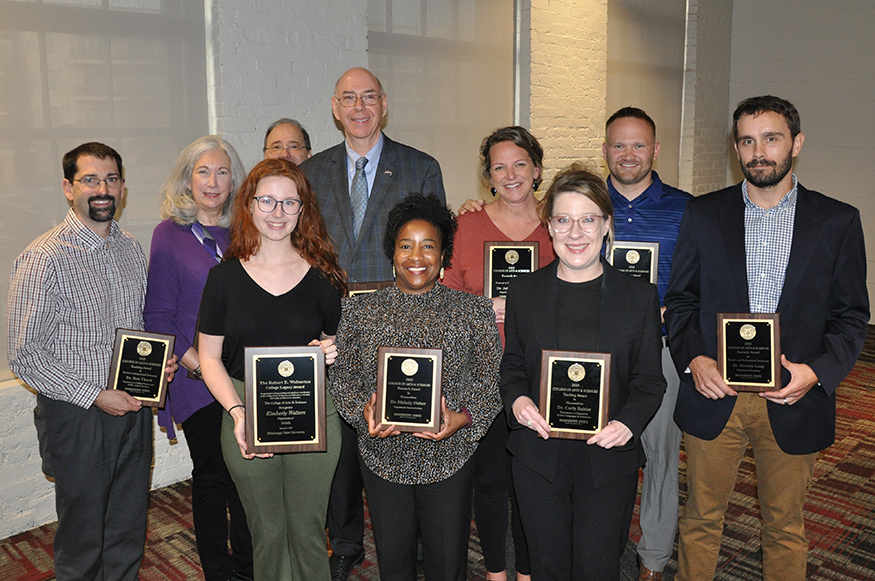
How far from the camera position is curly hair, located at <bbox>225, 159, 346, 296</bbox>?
2.50m

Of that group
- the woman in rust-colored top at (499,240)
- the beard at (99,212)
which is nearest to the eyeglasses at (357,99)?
the woman in rust-colored top at (499,240)

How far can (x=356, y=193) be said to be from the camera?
3.36 metres

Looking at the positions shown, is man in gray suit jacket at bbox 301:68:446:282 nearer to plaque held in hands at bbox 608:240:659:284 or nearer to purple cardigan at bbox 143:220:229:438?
purple cardigan at bbox 143:220:229:438

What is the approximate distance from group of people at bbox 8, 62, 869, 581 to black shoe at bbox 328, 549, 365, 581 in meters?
0.42

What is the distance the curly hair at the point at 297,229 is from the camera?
8.20 feet

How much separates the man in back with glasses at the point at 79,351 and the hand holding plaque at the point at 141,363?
0.04 meters

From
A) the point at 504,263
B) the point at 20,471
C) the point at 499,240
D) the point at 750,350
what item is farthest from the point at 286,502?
the point at 20,471

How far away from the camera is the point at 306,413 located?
92.4 inches

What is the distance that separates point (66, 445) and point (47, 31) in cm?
232

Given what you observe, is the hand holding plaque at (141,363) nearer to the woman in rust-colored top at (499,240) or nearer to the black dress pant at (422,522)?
the black dress pant at (422,522)

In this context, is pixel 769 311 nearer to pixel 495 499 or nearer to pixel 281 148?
pixel 495 499

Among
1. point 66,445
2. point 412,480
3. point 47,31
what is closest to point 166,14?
point 47,31

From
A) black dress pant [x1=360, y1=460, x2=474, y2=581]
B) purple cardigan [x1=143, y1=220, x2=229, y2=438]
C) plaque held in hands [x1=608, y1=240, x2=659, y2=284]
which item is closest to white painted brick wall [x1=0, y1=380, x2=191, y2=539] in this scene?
purple cardigan [x1=143, y1=220, x2=229, y2=438]

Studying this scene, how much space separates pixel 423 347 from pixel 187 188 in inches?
55.2
